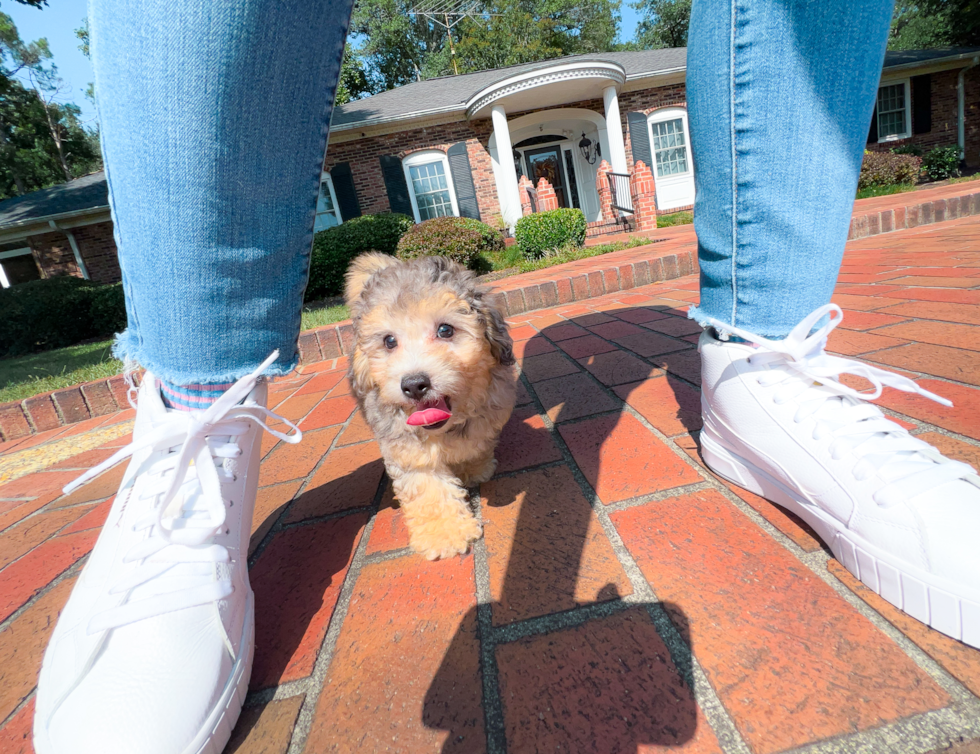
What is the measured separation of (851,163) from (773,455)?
807 millimetres

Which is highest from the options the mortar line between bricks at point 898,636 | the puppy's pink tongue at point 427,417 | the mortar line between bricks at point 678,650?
the puppy's pink tongue at point 427,417

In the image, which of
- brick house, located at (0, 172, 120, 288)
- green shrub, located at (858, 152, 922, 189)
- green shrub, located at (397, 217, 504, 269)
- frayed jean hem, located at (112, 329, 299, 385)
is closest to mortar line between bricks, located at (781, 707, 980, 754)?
frayed jean hem, located at (112, 329, 299, 385)

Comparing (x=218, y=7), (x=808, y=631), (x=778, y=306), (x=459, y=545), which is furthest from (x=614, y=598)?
(x=218, y=7)

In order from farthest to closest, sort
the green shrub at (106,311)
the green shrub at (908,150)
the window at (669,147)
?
the green shrub at (908,150), the window at (669,147), the green shrub at (106,311)

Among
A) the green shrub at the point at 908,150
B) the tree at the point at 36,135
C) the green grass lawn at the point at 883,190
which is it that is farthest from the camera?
the tree at the point at 36,135

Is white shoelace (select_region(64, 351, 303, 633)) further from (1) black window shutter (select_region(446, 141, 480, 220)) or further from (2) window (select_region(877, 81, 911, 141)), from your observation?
(2) window (select_region(877, 81, 911, 141))

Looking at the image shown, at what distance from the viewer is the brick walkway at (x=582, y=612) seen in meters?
0.83

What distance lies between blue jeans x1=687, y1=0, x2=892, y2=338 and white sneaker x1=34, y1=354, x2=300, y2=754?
132 cm

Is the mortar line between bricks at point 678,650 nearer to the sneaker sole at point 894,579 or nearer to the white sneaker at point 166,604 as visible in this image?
the sneaker sole at point 894,579

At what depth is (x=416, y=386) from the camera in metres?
1.54

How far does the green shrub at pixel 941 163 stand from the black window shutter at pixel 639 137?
30.6 feet

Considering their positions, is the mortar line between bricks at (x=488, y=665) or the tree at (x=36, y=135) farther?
the tree at (x=36, y=135)

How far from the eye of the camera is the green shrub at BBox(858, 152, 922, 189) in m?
12.7

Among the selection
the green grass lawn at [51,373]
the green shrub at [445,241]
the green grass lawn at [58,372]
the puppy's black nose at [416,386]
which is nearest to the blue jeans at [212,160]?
the puppy's black nose at [416,386]
